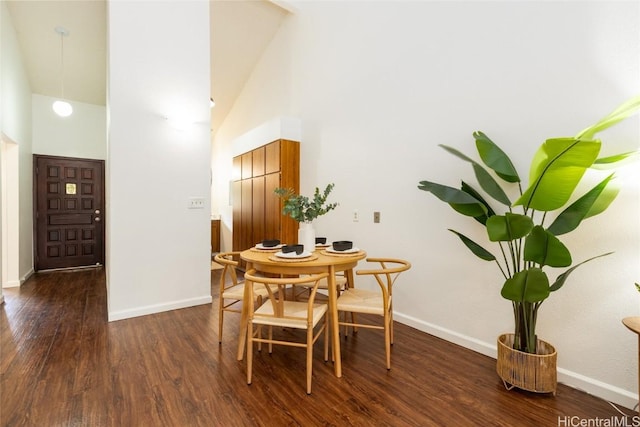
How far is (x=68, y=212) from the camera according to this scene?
18.8 feet

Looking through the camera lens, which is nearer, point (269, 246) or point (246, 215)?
point (269, 246)

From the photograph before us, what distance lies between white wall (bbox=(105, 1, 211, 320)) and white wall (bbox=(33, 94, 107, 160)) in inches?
127

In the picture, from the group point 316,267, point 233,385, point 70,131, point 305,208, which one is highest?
point 70,131

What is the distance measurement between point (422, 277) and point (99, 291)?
4384mm

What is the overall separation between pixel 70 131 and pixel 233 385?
6.15 meters

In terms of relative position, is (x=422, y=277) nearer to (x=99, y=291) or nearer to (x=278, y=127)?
(x=278, y=127)

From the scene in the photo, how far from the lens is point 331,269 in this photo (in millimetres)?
2223

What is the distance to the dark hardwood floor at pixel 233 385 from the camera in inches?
67.8

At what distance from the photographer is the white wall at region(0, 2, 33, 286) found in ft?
12.8

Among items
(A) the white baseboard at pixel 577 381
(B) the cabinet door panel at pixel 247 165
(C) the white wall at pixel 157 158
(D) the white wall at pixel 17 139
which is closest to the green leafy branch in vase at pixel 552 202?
(A) the white baseboard at pixel 577 381

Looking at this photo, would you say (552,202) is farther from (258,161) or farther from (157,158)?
(258,161)

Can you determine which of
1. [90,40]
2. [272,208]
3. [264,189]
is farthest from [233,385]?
[90,40]

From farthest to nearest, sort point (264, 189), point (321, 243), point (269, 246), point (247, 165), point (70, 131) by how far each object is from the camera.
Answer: point (70, 131) < point (247, 165) < point (264, 189) < point (321, 243) < point (269, 246)

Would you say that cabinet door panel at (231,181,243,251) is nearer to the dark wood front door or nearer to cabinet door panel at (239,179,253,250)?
cabinet door panel at (239,179,253,250)
